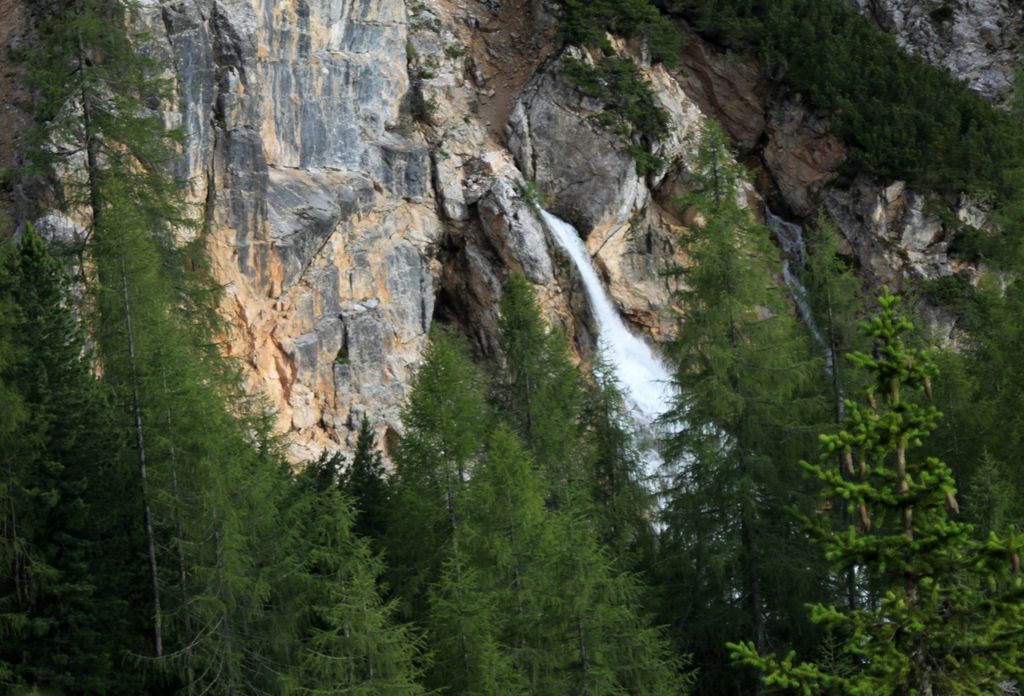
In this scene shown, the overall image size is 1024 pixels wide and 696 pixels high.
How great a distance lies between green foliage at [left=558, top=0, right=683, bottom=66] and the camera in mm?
48594

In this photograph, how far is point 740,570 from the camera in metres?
23.0

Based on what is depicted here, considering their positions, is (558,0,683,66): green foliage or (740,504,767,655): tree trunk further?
(558,0,683,66): green foliage

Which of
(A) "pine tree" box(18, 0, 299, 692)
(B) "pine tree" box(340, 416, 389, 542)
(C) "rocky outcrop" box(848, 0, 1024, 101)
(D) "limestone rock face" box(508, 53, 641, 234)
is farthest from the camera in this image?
(C) "rocky outcrop" box(848, 0, 1024, 101)

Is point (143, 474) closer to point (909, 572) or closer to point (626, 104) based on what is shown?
point (909, 572)

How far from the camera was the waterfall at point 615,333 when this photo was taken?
4453 cm

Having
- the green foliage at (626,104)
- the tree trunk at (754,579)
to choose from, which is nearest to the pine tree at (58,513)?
the tree trunk at (754,579)

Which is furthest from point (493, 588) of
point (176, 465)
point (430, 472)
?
point (176, 465)

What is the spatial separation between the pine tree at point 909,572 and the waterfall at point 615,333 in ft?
112

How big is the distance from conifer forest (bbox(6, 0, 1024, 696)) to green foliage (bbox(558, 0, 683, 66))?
7501mm

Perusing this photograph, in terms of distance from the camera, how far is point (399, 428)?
131 feet

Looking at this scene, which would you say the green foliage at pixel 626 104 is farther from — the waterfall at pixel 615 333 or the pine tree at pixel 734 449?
the pine tree at pixel 734 449

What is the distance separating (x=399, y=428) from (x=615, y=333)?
9114 millimetres

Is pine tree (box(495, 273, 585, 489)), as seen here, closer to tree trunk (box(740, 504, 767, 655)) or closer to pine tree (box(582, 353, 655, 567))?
pine tree (box(582, 353, 655, 567))

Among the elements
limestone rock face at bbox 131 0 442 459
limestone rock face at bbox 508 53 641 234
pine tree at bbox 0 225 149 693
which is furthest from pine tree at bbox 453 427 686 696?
limestone rock face at bbox 508 53 641 234
